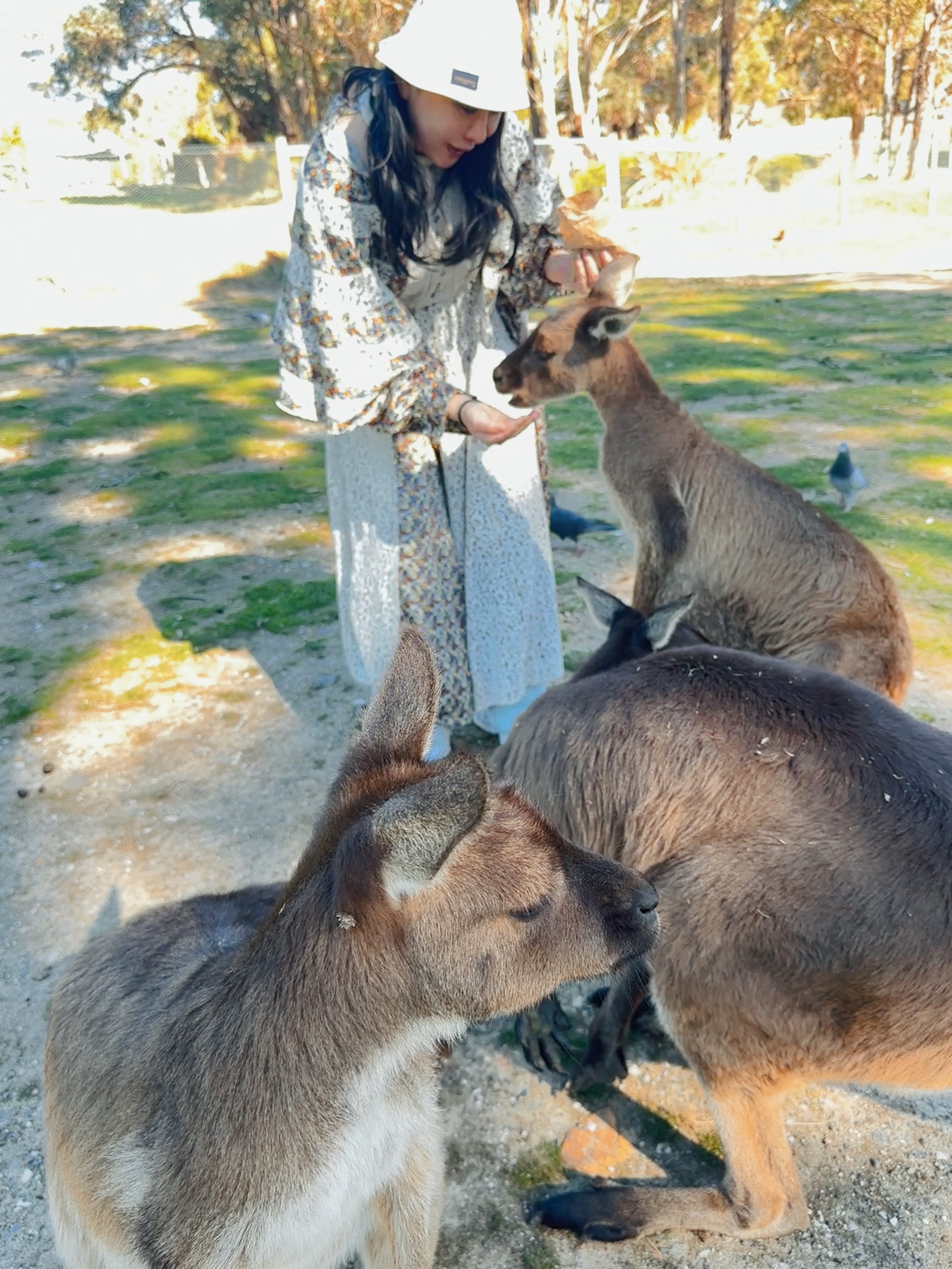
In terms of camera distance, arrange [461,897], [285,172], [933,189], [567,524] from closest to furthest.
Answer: [461,897]
[567,524]
[933,189]
[285,172]

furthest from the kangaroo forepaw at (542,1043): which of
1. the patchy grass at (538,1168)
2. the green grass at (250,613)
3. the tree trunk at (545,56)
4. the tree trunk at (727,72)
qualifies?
the tree trunk at (727,72)

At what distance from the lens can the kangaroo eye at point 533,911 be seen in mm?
1487

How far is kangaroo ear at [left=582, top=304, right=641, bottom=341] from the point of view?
11.2 feet

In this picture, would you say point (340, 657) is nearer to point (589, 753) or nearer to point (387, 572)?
point (387, 572)

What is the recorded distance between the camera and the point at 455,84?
221 cm

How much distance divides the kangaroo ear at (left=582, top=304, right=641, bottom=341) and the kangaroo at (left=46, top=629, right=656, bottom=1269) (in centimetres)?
211

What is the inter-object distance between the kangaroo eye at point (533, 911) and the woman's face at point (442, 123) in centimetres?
166

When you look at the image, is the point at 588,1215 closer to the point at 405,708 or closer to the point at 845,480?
the point at 405,708

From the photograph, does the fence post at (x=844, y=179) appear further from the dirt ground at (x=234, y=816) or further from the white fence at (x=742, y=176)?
the dirt ground at (x=234, y=816)

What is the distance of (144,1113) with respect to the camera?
60.7 inches

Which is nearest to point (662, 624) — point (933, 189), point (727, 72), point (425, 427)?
point (425, 427)

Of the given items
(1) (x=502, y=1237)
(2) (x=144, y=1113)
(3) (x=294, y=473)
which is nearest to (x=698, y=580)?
(1) (x=502, y=1237)

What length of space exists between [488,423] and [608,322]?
112 cm

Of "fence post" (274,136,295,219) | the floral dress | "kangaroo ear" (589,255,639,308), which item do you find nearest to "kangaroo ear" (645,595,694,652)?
the floral dress
